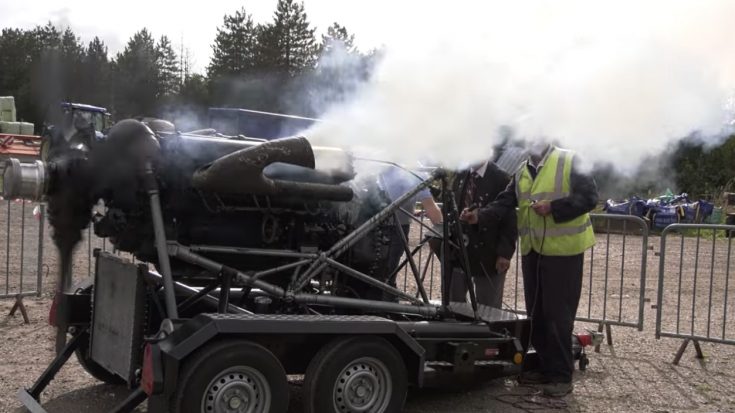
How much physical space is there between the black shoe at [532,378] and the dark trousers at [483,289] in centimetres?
82

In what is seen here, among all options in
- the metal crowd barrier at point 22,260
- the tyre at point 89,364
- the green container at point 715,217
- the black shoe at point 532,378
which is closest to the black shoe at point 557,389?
the black shoe at point 532,378

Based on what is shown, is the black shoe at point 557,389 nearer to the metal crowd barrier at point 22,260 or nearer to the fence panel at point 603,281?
the fence panel at point 603,281

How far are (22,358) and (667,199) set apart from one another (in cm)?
2182

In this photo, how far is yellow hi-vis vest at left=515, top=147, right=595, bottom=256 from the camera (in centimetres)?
545

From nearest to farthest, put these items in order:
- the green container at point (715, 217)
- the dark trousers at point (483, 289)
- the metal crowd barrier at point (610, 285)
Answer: the dark trousers at point (483, 289), the metal crowd barrier at point (610, 285), the green container at point (715, 217)

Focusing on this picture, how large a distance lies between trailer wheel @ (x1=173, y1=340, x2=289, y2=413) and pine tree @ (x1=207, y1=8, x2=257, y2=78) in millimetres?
12222

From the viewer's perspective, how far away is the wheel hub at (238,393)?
3.87 metres

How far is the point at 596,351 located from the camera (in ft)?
22.4

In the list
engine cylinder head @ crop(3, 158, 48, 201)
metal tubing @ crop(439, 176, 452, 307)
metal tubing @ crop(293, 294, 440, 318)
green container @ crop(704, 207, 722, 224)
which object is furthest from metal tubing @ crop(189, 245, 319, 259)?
green container @ crop(704, 207, 722, 224)

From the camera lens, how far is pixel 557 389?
5.36 meters

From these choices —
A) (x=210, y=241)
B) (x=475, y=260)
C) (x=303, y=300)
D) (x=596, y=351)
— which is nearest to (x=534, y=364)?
(x=475, y=260)

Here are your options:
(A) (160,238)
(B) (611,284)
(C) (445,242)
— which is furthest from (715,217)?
(A) (160,238)

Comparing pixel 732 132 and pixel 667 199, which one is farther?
pixel 667 199

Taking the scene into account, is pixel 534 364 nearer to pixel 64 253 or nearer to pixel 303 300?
pixel 303 300
